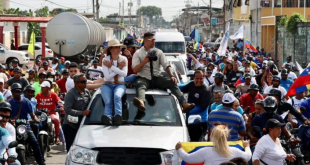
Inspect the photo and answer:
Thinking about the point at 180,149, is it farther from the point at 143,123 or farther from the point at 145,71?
the point at 145,71

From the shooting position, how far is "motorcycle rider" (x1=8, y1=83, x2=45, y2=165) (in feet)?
39.0

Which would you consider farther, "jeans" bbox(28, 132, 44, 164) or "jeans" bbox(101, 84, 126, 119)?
"jeans" bbox(28, 132, 44, 164)

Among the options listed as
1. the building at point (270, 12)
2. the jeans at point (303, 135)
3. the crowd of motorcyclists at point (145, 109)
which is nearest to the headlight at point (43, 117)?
the crowd of motorcyclists at point (145, 109)

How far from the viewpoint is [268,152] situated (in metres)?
8.49

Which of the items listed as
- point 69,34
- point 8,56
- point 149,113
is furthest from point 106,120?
point 8,56

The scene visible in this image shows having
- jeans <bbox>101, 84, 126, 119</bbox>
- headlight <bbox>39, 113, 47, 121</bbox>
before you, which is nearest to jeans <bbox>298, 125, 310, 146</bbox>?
jeans <bbox>101, 84, 126, 119</bbox>

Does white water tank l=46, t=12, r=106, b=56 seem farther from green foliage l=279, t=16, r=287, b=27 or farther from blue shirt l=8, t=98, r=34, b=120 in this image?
blue shirt l=8, t=98, r=34, b=120

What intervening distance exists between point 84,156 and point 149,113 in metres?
1.44

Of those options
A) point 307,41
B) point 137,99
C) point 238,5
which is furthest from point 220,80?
point 238,5

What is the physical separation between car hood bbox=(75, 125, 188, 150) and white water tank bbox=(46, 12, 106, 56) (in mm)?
24709

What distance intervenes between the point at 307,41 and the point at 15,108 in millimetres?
20755

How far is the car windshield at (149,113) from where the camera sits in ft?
32.8

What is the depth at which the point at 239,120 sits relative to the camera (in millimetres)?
9531

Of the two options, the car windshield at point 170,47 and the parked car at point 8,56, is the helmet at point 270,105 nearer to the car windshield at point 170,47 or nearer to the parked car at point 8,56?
the car windshield at point 170,47
